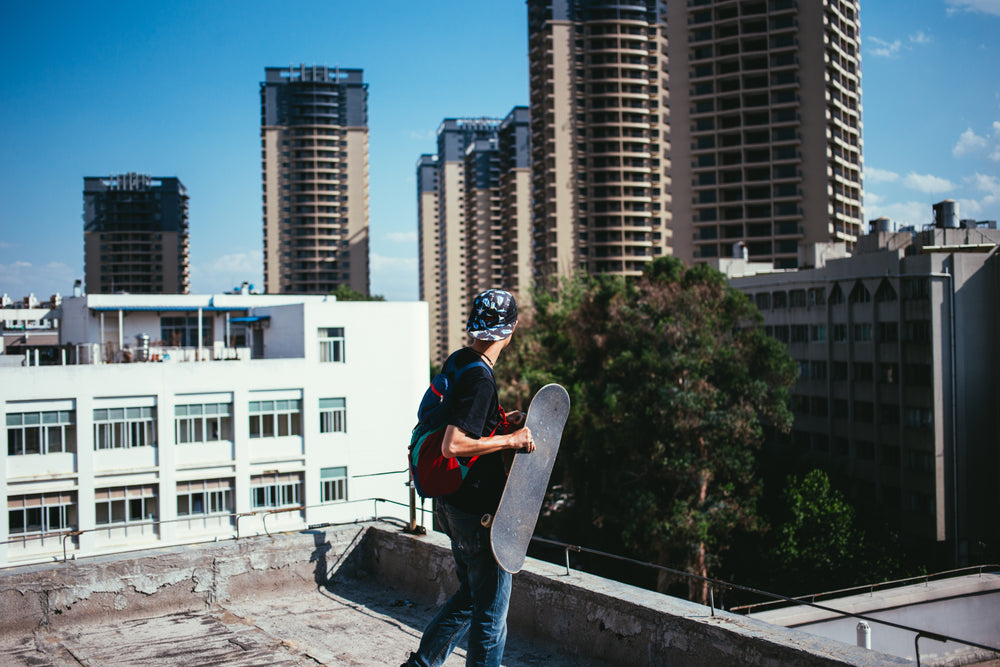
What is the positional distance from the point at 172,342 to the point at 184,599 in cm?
3028

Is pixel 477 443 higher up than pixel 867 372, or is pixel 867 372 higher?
pixel 477 443

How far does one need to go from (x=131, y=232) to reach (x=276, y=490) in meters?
91.0

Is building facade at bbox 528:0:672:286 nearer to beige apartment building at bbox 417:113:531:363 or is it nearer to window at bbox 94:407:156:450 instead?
beige apartment building at bbox 417:113:531:363

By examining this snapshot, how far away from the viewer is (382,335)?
94.7ft

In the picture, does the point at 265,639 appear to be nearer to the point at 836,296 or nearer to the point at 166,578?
the point at 166,578

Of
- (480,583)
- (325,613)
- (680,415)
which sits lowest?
(680,415)

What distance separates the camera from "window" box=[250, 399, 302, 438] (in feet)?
86.5

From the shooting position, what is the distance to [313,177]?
9381 cm

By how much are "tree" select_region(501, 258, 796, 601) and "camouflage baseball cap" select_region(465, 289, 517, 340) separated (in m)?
20.2

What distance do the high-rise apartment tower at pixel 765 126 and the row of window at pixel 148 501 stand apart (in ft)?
123

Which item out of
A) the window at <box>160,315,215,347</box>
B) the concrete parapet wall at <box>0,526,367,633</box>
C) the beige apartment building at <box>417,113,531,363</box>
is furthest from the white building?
the beige apartment building at <box>417,113,531,363</box>

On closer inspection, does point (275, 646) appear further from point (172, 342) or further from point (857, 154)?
point (857, 154)

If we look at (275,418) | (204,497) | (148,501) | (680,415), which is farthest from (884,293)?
(148,501)

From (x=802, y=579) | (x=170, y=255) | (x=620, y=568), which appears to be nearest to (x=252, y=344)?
(x=620, y=568)
